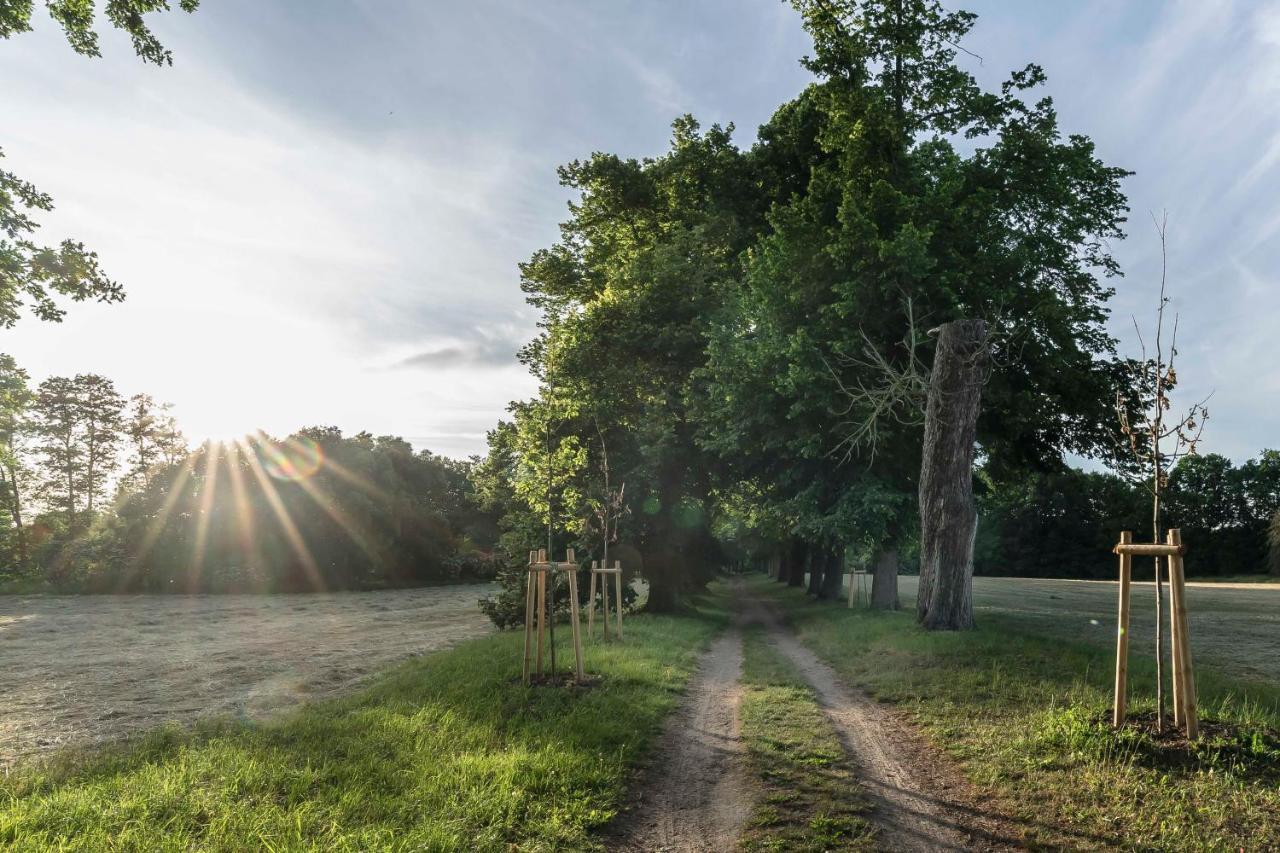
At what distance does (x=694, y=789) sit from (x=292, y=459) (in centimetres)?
4625

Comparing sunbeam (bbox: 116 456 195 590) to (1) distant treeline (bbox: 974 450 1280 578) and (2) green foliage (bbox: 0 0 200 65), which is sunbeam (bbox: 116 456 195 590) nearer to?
(2) green foliage (bbox: 0 0 200 65)

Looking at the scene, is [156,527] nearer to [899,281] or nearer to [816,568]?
[816,568]

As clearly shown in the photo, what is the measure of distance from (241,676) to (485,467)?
48.5ft

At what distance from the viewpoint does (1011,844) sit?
5105 mm

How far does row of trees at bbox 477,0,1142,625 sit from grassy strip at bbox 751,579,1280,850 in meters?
6.35

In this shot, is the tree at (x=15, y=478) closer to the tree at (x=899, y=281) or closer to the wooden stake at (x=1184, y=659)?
the tree at (x=899, y=281)

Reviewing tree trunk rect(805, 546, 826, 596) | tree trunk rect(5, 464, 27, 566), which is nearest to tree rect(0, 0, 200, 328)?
tree trunk rect(805, 546, 826, 596)

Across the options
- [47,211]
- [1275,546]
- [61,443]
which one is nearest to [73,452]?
[61,443]

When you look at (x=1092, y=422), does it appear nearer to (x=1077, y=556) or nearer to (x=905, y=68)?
(x=905, y=68)

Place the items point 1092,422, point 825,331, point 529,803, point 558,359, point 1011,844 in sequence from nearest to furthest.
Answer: point 1011,844, point 529,803, point 825,331, point 1092,422, point 558,359

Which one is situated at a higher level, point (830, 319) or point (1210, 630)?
point (830, 319)

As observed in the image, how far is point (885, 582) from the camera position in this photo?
22.6 m

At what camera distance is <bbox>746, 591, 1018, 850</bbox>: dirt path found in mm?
5227

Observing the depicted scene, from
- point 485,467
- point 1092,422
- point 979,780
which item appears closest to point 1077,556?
point 1092,422
